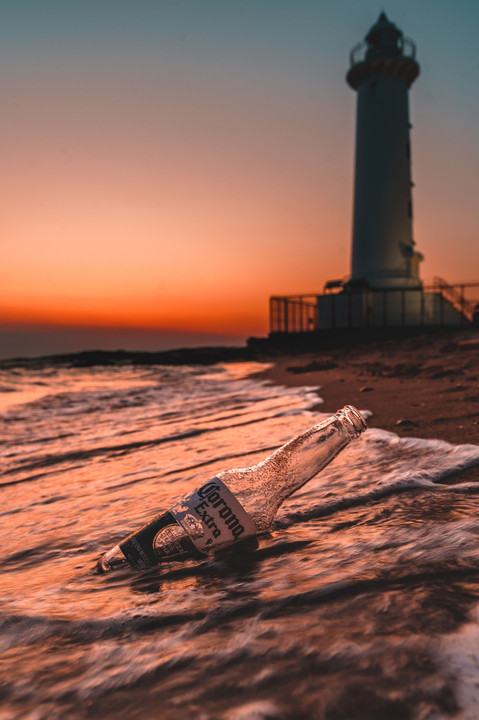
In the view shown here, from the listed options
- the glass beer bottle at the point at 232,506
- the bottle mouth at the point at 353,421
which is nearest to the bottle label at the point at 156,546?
the glass beer bottle at the point at 232,506

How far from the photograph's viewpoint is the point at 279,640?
0.86m

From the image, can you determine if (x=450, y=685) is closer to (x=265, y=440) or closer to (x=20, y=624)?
(x=20, y=624)

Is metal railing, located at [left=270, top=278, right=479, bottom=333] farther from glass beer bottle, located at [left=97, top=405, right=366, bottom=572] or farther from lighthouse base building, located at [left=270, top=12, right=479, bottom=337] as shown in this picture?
glass beer bottle, located at [left=97, top=405, right=366, bottom=572]

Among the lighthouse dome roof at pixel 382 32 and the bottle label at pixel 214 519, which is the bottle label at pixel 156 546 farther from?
the lighthouse dome roof at pixel 382 32

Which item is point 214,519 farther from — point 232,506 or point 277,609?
point 277,609

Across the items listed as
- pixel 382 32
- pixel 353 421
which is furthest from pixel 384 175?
pixel 353 421

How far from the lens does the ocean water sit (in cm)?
71

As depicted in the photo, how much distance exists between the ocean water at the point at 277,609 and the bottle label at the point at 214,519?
6cm

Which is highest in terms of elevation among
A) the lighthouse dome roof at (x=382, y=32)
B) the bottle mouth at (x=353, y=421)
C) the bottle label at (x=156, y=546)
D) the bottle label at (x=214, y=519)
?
the lighthouse dome roof at (x=382, y=32)

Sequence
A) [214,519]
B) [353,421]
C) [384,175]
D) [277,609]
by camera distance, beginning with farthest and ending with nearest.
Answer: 1. [384,175]
2. [353,421]
3. [214,519]
4. [277,609]

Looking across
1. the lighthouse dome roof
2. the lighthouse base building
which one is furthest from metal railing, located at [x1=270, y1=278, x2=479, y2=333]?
the lighthouse dome roof

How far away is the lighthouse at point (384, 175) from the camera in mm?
21781

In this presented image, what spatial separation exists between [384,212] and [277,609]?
23.0 m

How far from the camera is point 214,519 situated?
1.29 meters
